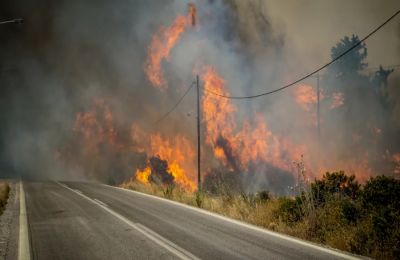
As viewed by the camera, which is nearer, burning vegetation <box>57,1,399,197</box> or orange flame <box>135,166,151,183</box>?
orange flame <box>135,166,151,183</box>

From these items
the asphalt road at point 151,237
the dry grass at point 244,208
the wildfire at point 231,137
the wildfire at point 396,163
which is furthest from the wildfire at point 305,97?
the asphalt road at point 151,237

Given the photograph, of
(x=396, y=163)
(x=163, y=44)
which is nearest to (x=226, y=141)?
(x=163, y=44)

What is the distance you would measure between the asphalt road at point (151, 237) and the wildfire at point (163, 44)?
28990 mm

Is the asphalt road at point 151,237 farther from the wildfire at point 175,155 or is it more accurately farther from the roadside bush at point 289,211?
the wildfire at point 175,155

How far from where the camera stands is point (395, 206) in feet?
26.3

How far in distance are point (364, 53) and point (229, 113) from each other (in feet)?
→ 82.8

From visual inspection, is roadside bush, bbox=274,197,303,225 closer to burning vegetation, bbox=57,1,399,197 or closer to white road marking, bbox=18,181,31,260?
white road marking, bbox=18,181,31,260

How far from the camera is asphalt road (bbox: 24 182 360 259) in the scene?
6586 mm

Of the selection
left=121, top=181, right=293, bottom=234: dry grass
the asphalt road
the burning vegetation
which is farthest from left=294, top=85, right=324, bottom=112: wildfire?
the asphalt road

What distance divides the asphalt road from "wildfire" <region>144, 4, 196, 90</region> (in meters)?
29.0

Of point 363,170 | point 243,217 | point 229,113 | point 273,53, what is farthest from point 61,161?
point 243,217

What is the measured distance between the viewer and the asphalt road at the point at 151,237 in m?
6.59

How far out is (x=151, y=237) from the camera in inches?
313

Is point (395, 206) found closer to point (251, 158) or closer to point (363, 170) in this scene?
point (251, 158)
